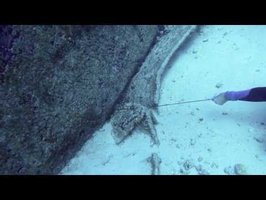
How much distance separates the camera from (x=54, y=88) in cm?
302

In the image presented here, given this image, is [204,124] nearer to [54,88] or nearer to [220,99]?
[220,99]

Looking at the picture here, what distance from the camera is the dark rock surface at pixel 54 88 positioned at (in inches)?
102

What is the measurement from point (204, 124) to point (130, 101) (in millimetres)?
1161

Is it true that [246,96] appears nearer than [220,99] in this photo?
Yes

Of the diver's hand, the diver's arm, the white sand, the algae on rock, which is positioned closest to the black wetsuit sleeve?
the diver's arm

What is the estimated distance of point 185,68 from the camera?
14.8 feet

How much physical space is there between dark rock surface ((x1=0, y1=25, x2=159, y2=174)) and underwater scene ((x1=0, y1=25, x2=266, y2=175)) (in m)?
0.01

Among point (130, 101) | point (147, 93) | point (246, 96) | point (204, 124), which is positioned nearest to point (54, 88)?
point (130, 101)

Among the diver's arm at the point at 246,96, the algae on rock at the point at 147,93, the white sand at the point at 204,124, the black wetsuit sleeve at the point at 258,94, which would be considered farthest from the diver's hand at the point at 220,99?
the algae on rock at the point at 147,93

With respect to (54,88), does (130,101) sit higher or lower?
lower

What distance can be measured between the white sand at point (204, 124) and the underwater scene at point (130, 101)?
14mm

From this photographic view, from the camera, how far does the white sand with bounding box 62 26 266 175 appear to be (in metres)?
3.39
